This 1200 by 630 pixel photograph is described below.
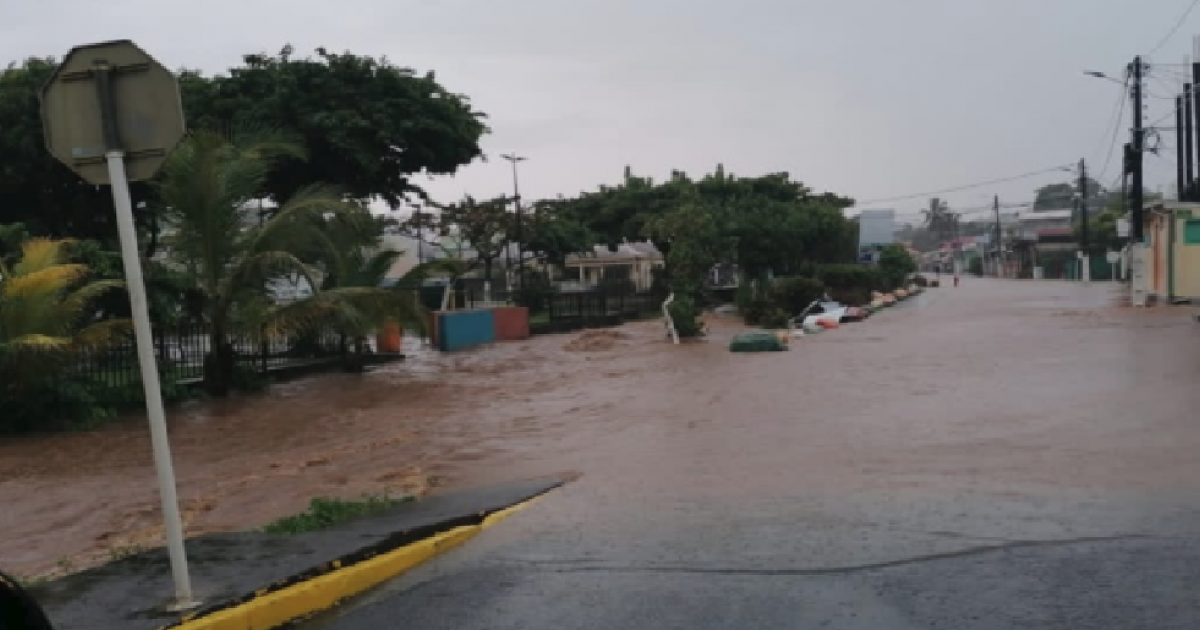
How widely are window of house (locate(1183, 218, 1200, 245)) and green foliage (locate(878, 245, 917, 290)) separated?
23217 millimetres

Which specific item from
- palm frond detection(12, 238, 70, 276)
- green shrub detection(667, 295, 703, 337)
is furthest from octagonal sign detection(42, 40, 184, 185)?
green shrub detection(667, 295, 703, 337)

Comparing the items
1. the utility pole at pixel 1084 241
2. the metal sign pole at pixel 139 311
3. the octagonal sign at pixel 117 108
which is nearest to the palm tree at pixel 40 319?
the octagonal sign at pixel 117 108

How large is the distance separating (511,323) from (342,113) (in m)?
11.0

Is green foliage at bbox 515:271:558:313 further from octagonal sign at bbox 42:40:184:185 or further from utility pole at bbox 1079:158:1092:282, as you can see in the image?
utility pole at bbox 1079:158:1092:282

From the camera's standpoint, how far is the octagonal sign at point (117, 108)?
5273mm

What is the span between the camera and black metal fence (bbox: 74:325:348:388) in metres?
17.0

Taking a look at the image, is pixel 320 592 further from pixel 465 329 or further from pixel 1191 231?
pixel 1191 231

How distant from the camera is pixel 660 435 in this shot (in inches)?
487

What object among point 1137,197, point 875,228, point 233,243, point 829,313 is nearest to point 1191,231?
point 1137,197

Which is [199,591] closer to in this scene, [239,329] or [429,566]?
[429,566]

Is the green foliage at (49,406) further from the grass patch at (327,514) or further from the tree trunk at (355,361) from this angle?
the grass patch at (327,514)

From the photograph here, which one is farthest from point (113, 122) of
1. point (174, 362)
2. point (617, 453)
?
point (174, 362)

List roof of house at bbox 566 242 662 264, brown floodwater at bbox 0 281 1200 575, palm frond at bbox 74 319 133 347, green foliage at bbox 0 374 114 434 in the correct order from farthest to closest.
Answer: roof of house at bbox 566 242 662 264
palm frond at bbox 74 319 133 347
green foliage at bbox 0 374 114 434
brown floodwater at bbox 0 281 1200 575

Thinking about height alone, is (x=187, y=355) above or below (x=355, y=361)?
above
